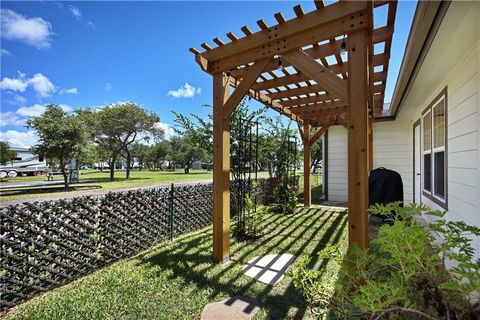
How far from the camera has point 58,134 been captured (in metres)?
13.6

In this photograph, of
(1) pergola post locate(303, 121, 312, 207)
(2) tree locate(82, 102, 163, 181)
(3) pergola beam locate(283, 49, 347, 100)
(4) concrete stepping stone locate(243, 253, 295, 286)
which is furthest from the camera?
(2) tree locate(82, 102, 163, 181)

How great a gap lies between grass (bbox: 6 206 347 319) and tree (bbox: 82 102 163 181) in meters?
21.1

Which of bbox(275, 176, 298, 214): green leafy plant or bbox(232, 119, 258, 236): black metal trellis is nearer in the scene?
bbox(232, 119, 258, 236): black metal trellis

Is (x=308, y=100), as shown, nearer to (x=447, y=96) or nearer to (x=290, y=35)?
(x=447, y=96)

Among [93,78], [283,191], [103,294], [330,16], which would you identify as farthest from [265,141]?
[93,78]

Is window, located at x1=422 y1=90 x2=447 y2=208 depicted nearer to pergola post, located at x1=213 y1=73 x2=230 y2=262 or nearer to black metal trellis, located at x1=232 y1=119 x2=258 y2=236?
black metal trellis, located at x1=232 y1=119 x2=258 y2=236

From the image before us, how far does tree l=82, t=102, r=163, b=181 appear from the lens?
21.6 m

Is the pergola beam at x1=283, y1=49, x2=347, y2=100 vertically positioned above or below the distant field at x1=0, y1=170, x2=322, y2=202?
above

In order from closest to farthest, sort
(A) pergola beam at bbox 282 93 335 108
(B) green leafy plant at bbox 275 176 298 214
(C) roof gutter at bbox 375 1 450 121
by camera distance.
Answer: (C) roof gutter at bbox 375 1 450 121 < (A) pergola beam at bbox 282 93 335 108 < (B) green leafy plant at bbox 275 176 298 214

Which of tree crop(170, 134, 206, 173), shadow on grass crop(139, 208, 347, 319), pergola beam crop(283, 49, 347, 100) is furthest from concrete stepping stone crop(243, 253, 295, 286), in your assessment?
tree crop(170, 134, 206, 173)

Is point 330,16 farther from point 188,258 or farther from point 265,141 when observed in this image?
point 265,141

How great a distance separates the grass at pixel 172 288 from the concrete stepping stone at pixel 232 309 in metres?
0.07

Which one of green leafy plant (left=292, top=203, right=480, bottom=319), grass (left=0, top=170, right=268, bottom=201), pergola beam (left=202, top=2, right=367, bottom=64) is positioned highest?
pergola beam (left=202, top=2, right=367, bottom=64)

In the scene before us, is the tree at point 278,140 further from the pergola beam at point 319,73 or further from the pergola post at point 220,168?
the pergola beam at point 319,73
